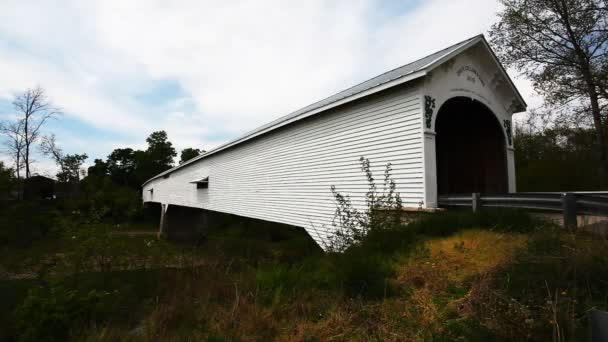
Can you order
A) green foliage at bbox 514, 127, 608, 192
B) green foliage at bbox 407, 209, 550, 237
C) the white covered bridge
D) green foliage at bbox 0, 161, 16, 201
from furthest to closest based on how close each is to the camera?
green foliage at bbox 0, 161, 16, 201
green foliage at bbox 514, 127, 608, 192
the white covered bridge
green foliage at bbox 407, 209, 550, 237

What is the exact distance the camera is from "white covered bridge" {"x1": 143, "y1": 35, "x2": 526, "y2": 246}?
6711 mm

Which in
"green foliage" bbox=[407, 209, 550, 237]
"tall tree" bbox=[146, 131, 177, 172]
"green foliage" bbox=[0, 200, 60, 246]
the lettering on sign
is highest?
"tall tree" bbox=[146, 131, 177, 172]

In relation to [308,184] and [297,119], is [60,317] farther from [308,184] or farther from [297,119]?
[297,119]

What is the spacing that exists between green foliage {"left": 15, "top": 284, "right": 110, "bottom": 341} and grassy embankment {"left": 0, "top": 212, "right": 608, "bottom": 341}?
0.01m

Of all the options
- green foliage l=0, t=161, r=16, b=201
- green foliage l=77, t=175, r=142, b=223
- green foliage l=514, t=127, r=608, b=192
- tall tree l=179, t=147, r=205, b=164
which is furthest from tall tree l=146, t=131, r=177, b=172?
green foliage l=514, t=127, r=608, b=192

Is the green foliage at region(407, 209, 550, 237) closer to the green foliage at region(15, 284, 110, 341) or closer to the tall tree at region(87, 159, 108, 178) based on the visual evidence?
the green foliage at region(15, 284, 110, 341)

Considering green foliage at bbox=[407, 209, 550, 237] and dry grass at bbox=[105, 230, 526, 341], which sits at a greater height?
green foliage at bbox=[407, 209, 550, 237]

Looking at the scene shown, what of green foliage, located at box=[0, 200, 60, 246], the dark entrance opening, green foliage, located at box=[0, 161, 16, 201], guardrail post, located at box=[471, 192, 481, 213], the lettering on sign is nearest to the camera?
guardrail post, located at box=[471, 192, 481, 213]

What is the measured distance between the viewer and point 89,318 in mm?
4094

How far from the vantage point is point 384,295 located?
145 inches

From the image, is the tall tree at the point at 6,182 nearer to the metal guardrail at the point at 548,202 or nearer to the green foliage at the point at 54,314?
the green foliage at the point at 54,314

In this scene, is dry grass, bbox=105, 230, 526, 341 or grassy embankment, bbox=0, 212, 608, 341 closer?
grassy embankment, bbox=0, 212, 608, 341

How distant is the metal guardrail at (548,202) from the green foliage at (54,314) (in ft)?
20.8

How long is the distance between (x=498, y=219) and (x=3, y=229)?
94.0 ft
